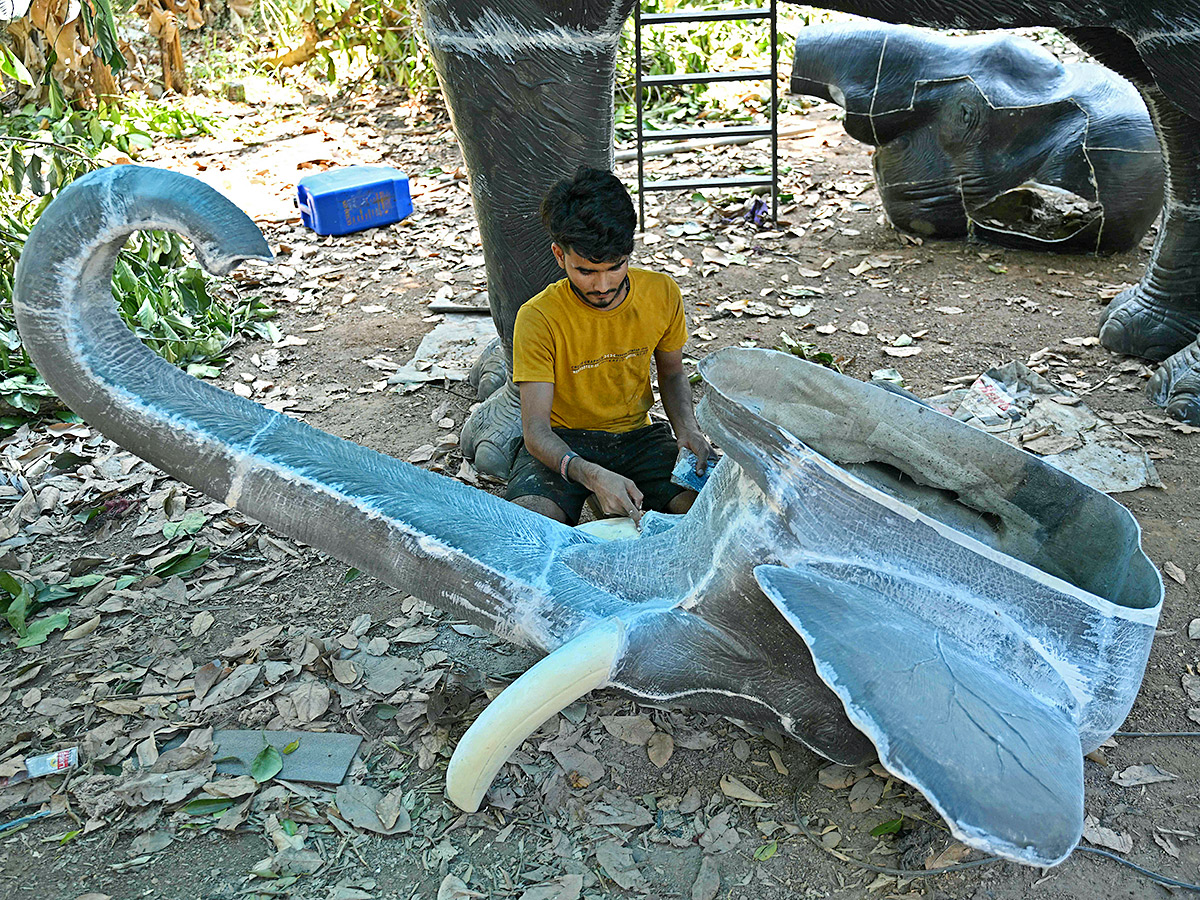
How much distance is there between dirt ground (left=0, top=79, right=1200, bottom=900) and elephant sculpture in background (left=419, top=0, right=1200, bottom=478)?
65 centimetres

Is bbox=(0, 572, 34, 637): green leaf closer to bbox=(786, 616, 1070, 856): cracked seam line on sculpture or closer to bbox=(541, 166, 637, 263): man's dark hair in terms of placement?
bbox=(541, 166, 637, 263): man's dark hair

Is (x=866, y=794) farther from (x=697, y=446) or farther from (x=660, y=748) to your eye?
(x=697, y=446)

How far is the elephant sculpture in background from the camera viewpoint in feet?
8.05

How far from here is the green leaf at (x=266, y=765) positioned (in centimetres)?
214

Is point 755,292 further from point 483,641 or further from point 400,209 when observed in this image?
point 483,641

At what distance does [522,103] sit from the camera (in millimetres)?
→ 2609

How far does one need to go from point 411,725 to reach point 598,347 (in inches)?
38.5

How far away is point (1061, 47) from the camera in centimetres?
790

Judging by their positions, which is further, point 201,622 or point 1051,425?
point 1051,425

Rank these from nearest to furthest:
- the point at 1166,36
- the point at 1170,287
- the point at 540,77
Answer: the point at 1166,36 → the point at 540,77 → the point at 1170,287

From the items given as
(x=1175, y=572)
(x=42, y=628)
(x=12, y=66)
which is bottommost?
(x=1175, y=572)

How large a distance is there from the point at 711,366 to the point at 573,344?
627 millimetres

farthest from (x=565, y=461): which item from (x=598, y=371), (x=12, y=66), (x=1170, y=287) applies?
(x=12, y=66)

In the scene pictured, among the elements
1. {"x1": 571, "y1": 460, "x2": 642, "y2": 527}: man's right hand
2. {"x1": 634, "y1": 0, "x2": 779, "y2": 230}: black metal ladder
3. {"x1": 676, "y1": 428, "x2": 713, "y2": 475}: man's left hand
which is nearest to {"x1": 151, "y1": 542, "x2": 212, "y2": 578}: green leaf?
{"x1": 571, "y1": 460, "x2": 642, "y2": 527}: man's right hand
